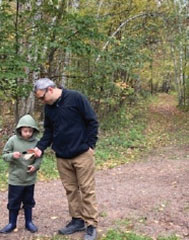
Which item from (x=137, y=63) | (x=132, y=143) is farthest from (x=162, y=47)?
(x=132, y=143)

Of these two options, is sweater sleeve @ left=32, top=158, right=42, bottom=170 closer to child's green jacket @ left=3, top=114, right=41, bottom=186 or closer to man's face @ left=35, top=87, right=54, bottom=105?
child's green jacket @ left=3, top=114, right=41, bottom=186

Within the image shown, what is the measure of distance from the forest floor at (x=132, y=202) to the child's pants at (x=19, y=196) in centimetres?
43

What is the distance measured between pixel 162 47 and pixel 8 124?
1389 cm

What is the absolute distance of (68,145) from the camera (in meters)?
4.42

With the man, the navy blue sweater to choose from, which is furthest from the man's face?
the navy blue sweater

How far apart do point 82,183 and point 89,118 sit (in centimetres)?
84

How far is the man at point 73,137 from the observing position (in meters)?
4.37

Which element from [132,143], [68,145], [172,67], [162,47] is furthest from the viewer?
[172,67]

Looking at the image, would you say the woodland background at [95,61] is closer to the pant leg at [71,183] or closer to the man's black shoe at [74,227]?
the man's black shoe at [74,227]

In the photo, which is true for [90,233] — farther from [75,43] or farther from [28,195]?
[75,43]

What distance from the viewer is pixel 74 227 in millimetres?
4828

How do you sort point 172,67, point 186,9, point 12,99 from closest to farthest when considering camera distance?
point 12,99 → point 186,9 → point 172,67

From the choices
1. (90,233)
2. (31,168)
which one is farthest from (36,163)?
(90,233)

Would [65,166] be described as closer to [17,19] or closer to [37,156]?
[37,156]
